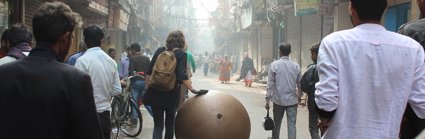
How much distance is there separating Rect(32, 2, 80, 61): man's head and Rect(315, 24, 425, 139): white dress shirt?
1.35m

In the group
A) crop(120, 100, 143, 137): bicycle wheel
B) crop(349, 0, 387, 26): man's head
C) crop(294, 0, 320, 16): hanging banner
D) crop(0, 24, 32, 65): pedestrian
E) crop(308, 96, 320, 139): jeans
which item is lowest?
crop(120, 100, 143, 137): bicycle wheel

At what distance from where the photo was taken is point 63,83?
228 cm

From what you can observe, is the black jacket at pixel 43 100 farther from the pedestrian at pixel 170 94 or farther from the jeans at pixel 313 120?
the jeans at pixel 313 120

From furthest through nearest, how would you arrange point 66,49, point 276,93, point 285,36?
point 285,36 < point 276,93 < point 66,49

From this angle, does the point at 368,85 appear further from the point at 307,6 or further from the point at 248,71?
the point at 248,71

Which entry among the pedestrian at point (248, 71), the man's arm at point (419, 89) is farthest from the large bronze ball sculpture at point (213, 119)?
the pedestrian at point (248, 71)

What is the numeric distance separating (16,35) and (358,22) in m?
2.82

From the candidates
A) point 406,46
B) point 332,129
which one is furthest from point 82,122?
point 406,46

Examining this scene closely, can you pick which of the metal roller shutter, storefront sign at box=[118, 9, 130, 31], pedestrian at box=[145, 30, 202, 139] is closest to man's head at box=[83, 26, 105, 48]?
pedestrian at box=[145, 30, 202, 139]

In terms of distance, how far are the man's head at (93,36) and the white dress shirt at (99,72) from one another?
6 centimetres

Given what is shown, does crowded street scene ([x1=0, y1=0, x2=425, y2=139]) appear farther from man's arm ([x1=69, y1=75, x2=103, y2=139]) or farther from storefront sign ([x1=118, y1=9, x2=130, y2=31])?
storefront sign ([x1=118, y1=9, x2=130, y2=31])

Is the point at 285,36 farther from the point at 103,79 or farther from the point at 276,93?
the point at 103,79

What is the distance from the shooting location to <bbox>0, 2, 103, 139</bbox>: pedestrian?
2279mm

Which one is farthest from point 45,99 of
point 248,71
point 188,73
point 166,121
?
point 248,71
